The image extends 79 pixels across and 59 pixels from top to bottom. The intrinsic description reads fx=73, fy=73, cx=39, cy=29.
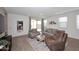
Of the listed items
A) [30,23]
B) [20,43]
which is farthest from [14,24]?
[20,43]

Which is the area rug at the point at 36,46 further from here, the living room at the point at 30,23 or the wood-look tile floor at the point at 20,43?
the wood-look tile floor at the point at 20,43

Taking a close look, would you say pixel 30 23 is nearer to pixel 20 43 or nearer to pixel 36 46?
pixel 20 43

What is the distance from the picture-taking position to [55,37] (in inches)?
108

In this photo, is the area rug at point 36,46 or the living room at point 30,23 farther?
the area rug at point 36,46

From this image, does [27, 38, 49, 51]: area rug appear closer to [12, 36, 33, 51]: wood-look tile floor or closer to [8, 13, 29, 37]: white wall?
[12, 36, 33, 51]: wood-look tile floor

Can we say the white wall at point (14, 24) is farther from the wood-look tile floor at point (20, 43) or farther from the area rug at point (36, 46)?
the area rug at point (36, 46)

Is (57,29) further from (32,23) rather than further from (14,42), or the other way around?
(14,42)

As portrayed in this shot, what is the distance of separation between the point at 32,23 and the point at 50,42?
1274 mm

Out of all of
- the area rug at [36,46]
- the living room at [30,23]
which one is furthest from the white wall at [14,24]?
the area rug at [36,46]

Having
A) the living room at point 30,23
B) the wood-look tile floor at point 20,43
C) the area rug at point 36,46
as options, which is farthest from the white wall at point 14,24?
the area rug at point 36,46

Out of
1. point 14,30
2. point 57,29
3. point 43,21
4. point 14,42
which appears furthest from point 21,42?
point 57,29

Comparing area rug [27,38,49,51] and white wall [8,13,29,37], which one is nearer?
white wall [8,13,29,37]

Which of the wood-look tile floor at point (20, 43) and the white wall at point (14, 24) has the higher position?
the white wall at point (14, 24)

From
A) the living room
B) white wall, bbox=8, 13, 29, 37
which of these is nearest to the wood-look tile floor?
the living room
